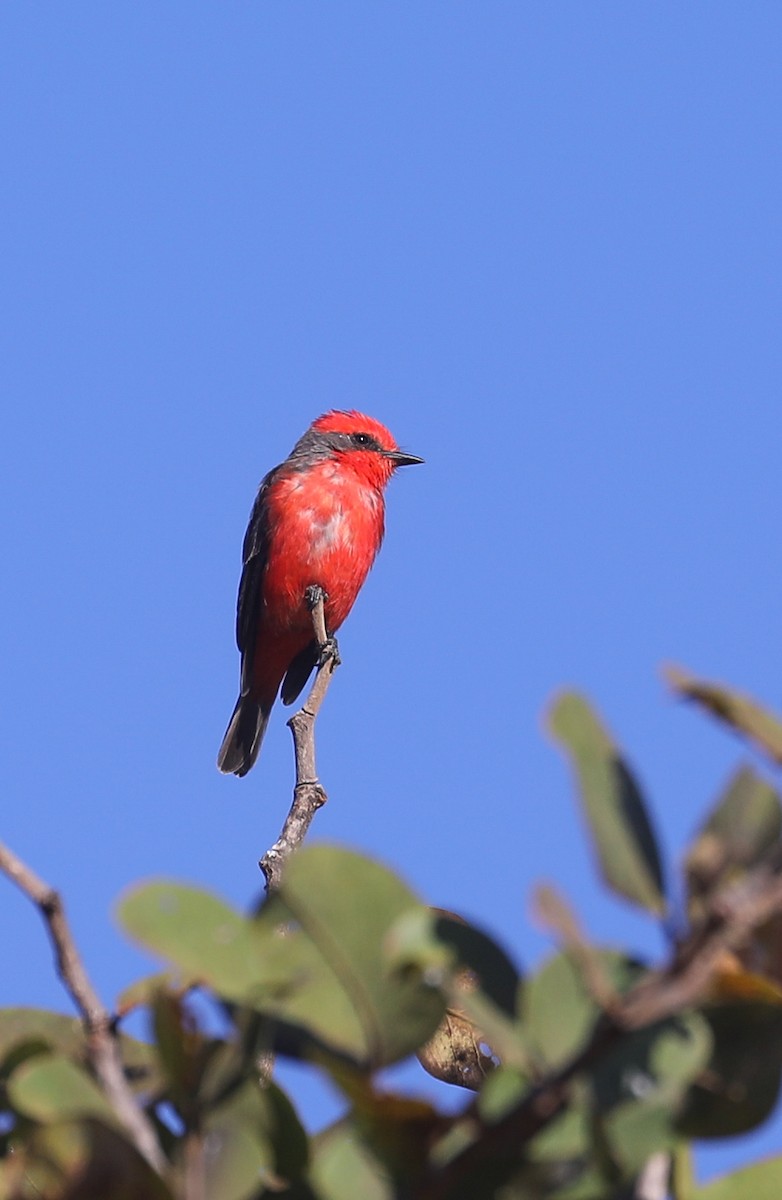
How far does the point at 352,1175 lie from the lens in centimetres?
95

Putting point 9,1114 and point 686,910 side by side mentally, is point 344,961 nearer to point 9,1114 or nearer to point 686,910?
point 686,910

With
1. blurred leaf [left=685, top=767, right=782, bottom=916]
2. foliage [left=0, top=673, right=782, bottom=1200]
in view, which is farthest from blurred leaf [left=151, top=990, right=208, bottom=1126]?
blurred leaf [left=685, top=767, right=782, bottom=916]

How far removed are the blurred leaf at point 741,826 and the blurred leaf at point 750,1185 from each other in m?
0.25

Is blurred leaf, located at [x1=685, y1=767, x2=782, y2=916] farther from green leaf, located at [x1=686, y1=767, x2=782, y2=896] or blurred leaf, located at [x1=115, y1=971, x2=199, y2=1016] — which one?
blurred leaf, located at [x1=115, y1=971, x2=199, y2=1016]

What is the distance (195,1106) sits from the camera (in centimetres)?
102

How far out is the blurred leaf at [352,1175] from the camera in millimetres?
944

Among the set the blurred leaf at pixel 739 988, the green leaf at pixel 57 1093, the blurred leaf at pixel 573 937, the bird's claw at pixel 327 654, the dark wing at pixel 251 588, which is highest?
the blurred leaf at pixel 573 937

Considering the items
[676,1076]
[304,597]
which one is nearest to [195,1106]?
[676,1076]

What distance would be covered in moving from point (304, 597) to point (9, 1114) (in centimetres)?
802

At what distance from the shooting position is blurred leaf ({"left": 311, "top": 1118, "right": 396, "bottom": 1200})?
94 cm

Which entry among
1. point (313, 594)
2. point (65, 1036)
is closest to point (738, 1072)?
point (65, 1036)

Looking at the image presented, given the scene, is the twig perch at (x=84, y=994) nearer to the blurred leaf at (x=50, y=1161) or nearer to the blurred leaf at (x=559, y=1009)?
the blurred leaf at (x=50, y=1161)

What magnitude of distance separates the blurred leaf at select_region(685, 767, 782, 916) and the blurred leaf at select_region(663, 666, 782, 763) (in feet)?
A: 0.06

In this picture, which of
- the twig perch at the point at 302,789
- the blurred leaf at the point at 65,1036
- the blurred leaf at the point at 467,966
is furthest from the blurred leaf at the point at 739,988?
the twig perch at the point at 302,789
